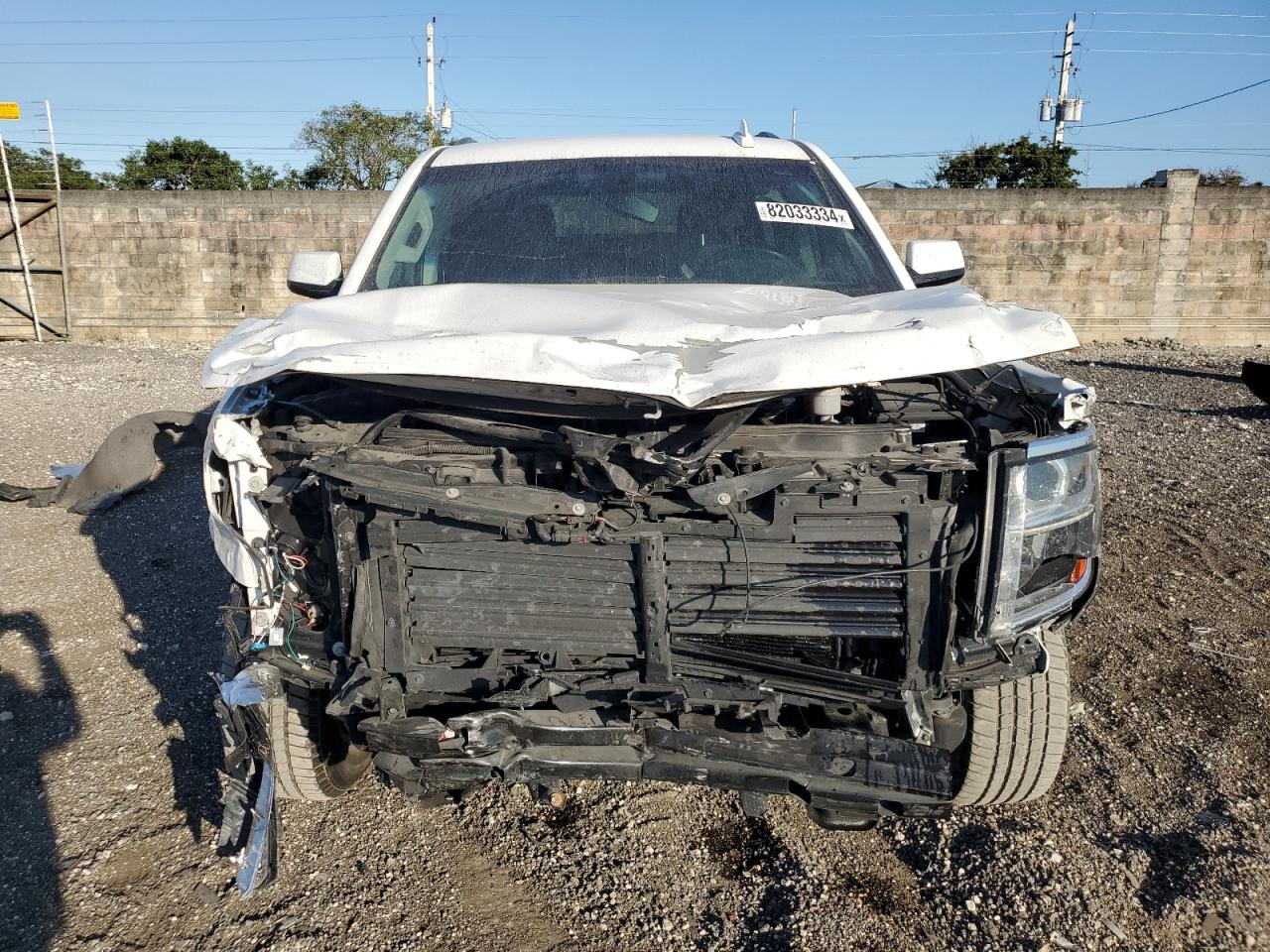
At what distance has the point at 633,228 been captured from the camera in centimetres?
344

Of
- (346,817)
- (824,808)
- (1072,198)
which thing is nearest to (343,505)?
(346,817)

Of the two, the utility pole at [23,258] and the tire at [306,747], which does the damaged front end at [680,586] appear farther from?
the utility pole at [23,258]

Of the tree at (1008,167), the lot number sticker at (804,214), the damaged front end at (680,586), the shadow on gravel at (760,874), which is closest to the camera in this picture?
the damaged front end at (680,586)

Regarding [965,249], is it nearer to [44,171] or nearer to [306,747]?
[306,747]

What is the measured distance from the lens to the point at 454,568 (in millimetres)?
2248

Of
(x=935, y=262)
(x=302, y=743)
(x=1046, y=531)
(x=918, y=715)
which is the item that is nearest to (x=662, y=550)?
(x=918, y=715)

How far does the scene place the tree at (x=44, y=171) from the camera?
2452 centimetres

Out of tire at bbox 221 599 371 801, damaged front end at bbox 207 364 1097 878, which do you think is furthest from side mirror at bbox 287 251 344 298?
tire at bbox 221 599 371 801

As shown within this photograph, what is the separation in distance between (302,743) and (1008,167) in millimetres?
24604

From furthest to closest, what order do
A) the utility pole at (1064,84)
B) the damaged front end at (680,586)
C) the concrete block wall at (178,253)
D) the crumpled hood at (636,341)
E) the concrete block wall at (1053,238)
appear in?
1. the utility pole at (1064,84)
2. the concrete block wall at (178,253)
3. the concrete block wall at (1053,238)
4. the damaged front end at (680,586)
5. the crumpled hood at (636,341)

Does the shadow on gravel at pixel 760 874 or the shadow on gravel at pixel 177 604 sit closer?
the shadow on gravel at pixel 760 874

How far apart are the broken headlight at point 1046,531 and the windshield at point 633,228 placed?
1.15 meters

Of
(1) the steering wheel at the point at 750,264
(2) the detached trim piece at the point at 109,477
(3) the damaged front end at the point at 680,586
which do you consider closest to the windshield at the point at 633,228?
(1) the steering wheel at the point at 750,264

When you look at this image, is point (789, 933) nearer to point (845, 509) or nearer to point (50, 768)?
point (845, 509)
